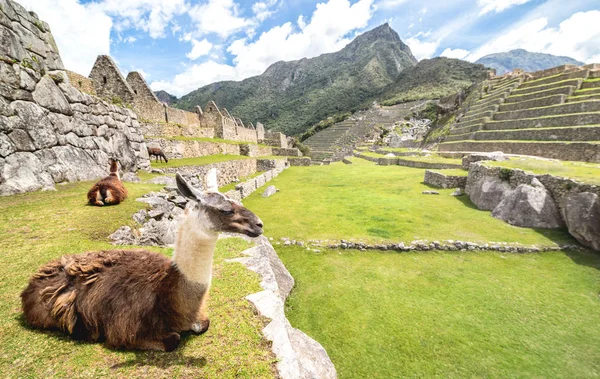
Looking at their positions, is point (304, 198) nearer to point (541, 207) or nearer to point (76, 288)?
point (541, 207)

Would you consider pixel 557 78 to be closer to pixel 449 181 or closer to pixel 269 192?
pixel 449 181

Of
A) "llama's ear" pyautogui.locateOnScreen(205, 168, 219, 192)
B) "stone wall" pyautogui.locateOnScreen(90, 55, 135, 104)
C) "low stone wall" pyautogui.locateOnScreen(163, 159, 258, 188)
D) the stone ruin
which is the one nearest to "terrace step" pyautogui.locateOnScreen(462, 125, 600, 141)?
"low stone wall" pyautogui.locateOnScreen(163, 159, 258, 188)

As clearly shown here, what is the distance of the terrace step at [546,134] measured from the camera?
12.4m

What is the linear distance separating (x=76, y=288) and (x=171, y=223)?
362 cm

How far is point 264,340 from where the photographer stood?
2.30 metres

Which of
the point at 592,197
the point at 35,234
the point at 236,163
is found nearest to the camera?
the point at 35,234

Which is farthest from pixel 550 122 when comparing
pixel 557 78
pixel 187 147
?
pixel 187 147

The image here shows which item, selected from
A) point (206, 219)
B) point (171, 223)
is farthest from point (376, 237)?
point (206, 219)

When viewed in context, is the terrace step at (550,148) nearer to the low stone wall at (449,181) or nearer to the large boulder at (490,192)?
the low stone wall at (449,181)

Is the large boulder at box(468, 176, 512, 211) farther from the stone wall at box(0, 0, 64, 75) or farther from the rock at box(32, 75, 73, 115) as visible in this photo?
the stone wall at box(0, 0, 64, 75)

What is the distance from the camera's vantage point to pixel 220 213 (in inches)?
74.5

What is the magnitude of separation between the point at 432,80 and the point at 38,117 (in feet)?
280

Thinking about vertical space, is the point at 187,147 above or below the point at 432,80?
below

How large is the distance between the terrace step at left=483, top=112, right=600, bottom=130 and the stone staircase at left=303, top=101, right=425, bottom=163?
2221 cm
